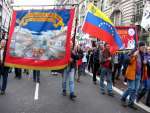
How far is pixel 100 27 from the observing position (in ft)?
39.4

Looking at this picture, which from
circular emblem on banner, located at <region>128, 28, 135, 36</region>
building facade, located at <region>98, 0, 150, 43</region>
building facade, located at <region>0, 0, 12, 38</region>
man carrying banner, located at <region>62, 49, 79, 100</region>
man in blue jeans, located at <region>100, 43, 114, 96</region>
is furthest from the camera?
building facade, located at <region>98, 0, 150, 43</region>

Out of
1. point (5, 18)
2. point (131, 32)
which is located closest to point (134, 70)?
point (5, 18)

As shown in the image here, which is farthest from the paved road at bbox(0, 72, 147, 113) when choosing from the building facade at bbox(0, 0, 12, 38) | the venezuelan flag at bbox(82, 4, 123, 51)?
the building facade at bbox(0, 0, 12, 38)

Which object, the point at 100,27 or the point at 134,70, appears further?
the point at 100,27

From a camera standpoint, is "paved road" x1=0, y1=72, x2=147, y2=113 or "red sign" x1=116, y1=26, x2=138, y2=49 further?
"red sign" x1=116, y1=26, x2=138, y2=49

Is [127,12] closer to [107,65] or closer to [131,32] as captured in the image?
[131,32]

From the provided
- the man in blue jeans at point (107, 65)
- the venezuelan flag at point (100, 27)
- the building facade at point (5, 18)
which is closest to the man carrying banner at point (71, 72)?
the venezuelan flag at point (100, 27)

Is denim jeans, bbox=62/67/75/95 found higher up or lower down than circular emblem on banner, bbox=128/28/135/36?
lower down

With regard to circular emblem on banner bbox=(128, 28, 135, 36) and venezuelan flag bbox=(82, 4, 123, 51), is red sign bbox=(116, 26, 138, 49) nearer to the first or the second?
circular emblem on banner bbox=(128, 28, 135, 36)

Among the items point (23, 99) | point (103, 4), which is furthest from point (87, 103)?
point (103, 4)

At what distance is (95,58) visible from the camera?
64.3ft

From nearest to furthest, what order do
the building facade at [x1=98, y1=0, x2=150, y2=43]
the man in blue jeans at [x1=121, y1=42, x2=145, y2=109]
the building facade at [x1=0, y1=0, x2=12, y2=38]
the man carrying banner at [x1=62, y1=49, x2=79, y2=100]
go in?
the man in blue jeans at [x1=121, y1=42, x2=145, y2=109] → the building facade at [x1=0, y1=0, x2=12, y2=38] → the man carrying banner at [x1=62, y1=49, x2=79, y2=100] → the building facade at [x1=98, y1=0, x2=150, y2=43]

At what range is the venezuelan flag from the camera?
1190 cm

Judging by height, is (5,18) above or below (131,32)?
above
